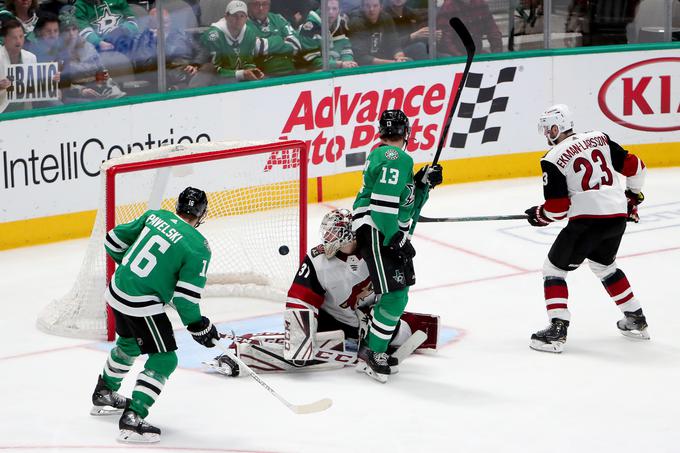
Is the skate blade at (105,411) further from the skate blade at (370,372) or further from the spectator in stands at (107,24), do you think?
the spectator in stands at (107,24)

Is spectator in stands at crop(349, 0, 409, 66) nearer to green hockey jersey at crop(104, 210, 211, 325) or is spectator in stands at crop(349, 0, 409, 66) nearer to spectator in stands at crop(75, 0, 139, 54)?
spectator in stands at crop(75, 0, 139, 54)

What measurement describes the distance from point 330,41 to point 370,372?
12.5 feet

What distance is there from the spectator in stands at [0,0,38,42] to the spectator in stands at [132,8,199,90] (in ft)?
2.39

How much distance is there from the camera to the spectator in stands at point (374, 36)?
28.5ft

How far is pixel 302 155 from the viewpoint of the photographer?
21.0ft

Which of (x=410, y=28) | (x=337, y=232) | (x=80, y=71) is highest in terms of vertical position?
(x=410, y=28)

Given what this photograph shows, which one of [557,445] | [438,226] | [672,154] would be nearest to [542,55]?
[672,154]

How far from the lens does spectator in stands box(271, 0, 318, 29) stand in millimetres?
8312

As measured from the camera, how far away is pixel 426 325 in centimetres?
552

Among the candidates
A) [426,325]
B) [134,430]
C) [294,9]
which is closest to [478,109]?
[294,9]

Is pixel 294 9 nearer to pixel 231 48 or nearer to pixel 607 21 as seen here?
pixel 231 48

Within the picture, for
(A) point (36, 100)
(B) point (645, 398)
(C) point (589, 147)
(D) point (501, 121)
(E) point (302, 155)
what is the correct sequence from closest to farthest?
1. (B) point (645, 398)
2. (C) point (589, 147)
3. (E) point (302, 155)
4. (A) point (36, 100)
5. (D) point (501, 121)

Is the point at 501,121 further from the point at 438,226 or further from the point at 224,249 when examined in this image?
the point at 224,249

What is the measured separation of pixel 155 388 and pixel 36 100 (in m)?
3.37
